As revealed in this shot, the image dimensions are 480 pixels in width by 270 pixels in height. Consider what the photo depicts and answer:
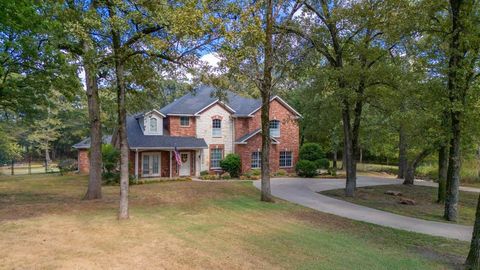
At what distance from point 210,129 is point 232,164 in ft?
13.0

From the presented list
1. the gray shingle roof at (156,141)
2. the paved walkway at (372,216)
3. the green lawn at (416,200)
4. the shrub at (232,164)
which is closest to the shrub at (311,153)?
the shrub at (232,164)

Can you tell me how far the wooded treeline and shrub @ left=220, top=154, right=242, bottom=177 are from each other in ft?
27.7

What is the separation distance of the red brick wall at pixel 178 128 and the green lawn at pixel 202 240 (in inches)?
591

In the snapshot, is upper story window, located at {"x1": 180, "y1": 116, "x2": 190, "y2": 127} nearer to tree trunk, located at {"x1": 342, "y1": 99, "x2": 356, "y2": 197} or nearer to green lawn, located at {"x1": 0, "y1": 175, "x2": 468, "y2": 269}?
tree trunk, located at {"x1": 342, "y1": 99, "x2": 356, "y2": 197}

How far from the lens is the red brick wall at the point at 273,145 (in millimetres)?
29125

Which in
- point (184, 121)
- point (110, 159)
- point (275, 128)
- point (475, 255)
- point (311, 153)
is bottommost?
point (475, 255)

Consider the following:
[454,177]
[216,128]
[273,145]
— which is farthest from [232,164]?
[454,177]

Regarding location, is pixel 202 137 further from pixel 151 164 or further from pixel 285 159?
pixel 285 159

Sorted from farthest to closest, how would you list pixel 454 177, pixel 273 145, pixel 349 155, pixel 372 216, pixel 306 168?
pixel 273 145, pixel 306 168, pixel 349 155, pixel 454 177, pixel 372 216

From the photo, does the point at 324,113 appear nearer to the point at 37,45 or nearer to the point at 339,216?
the point at 339,216

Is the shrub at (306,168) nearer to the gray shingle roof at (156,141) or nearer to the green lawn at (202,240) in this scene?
the gray shingle roof at (156,141)

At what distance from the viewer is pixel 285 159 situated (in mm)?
31000

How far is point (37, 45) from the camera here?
11055 millimetres

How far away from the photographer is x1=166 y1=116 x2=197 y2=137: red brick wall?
28.1m
